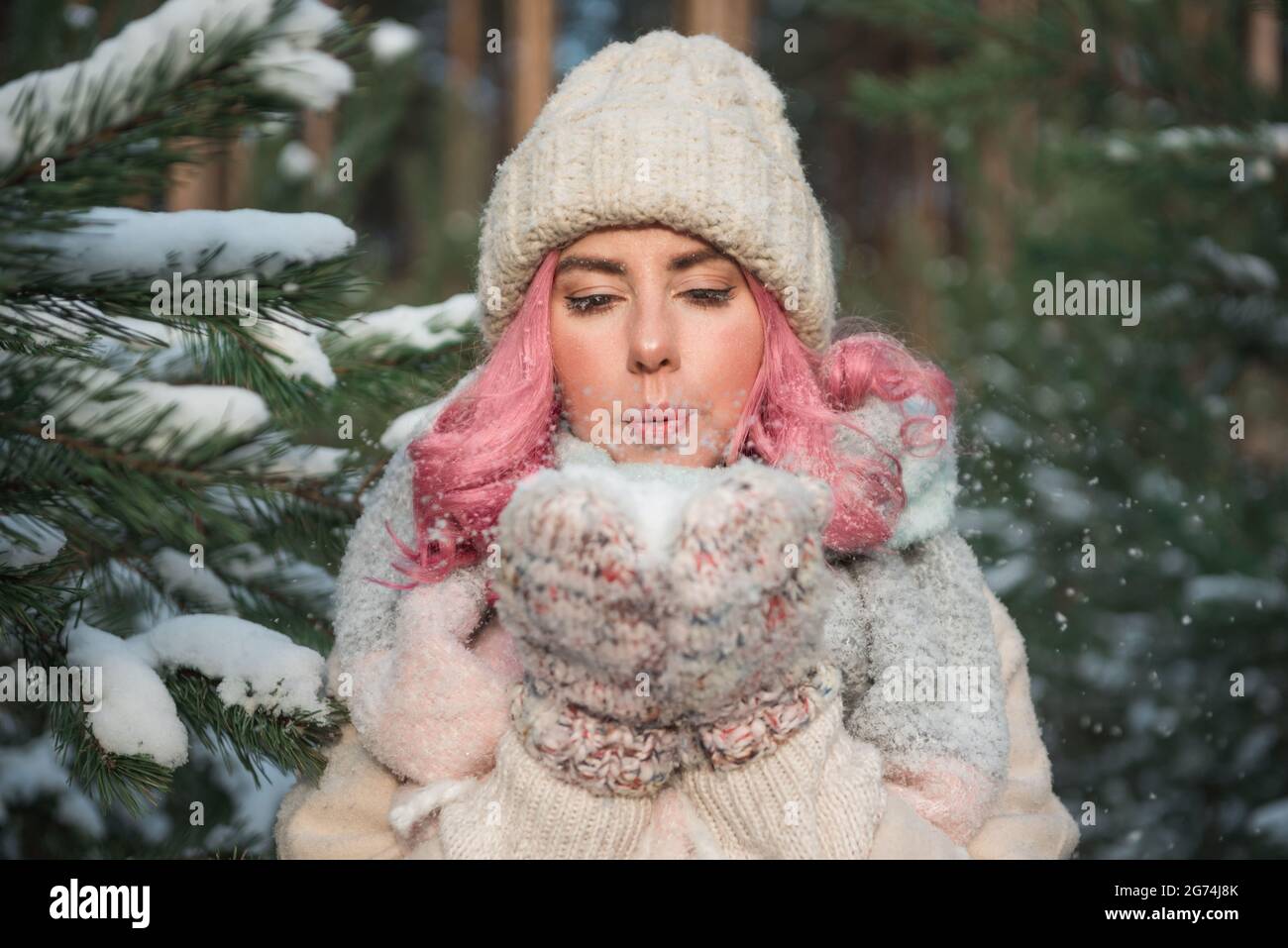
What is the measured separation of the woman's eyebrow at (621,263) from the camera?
5.11 feet

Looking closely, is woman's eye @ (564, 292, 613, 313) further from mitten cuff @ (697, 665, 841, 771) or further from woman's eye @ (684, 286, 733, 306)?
mitten cuff @ (697, 665, 841, 771)

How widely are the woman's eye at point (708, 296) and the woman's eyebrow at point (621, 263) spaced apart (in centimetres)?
3

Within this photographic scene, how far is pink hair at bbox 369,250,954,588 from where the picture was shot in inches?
61.9

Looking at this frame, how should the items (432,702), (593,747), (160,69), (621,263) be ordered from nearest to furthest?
(160,69), (593,747), (432,702), (621,263)

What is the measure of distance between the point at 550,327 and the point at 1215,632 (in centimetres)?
186

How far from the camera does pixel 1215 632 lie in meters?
2.77

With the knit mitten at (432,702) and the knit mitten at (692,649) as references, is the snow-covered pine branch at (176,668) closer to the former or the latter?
the knit mitten at (432,702)

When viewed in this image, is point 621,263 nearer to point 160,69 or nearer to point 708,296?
point 708,296

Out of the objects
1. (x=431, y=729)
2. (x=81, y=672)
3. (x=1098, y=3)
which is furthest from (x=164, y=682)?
(x=1098, y=3)

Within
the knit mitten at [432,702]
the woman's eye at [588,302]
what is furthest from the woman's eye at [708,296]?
the knit mitten at [432,702]

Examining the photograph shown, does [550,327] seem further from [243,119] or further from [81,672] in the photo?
[81,672]

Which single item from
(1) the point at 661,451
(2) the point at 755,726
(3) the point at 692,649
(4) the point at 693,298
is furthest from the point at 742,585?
→ (4) the point at 693,298

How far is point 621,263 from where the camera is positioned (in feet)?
5.12

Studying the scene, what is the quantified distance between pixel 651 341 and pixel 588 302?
13 centimetres
